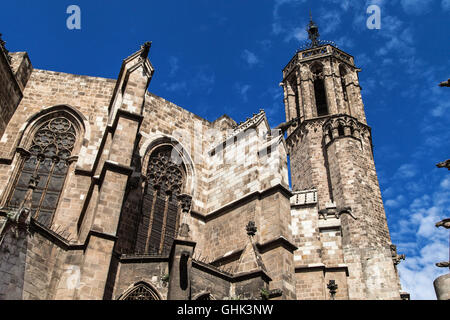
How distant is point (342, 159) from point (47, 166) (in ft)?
47.7

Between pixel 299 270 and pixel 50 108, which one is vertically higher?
pixel 50 108

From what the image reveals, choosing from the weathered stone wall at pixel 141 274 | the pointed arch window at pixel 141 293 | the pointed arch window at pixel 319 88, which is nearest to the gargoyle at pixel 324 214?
the weathered stone wall at pixel 141 274

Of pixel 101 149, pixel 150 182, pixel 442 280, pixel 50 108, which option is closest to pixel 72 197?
pixel 101 149

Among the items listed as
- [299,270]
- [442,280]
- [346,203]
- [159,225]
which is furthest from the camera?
[346,203]

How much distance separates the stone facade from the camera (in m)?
9.81

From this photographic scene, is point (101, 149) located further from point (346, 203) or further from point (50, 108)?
point (346, 203)

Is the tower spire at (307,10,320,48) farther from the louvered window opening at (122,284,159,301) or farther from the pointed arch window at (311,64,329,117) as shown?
the louvered window opening at (122,284,159,301)

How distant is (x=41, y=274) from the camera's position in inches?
372

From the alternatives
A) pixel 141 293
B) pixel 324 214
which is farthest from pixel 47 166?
pixel 324 214

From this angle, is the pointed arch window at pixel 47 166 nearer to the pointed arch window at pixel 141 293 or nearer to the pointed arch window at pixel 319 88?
the pointed arch window at pixel 141 293

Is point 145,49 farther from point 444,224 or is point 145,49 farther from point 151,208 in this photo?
point 444,224

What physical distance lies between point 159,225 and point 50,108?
5336 mm

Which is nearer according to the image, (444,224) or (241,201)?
(444,224)

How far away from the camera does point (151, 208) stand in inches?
553
